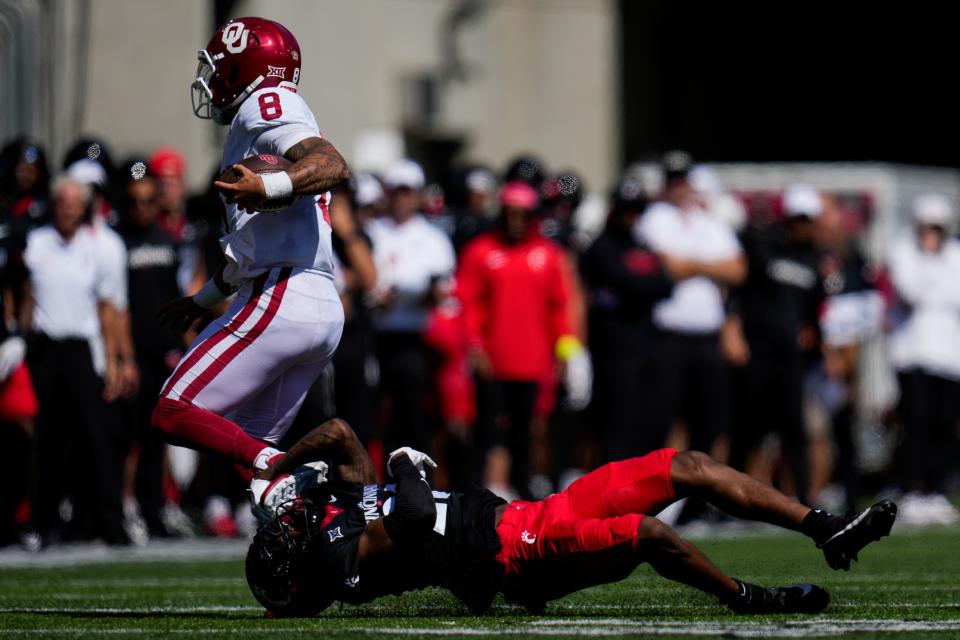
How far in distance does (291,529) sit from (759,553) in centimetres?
400

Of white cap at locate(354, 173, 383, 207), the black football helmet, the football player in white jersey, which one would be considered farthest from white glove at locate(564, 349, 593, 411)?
the black football helmet

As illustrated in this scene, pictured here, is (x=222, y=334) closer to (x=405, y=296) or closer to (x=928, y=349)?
(x=405, y=296)

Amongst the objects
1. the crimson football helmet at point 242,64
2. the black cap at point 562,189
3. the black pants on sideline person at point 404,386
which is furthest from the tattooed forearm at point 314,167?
the black cap at point 562,189

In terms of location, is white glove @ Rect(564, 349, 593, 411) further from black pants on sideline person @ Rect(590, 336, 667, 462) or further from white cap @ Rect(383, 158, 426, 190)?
white cap @ Rect(383, 158, 426, 190)

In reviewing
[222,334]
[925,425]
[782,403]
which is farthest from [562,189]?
[222,334]

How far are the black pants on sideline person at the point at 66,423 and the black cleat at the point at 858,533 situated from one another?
20.3 feet

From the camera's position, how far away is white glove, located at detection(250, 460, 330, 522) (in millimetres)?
6816

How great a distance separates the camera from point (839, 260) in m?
16.0

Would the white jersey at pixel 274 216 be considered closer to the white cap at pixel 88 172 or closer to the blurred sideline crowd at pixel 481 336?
the blurred sideline crowd at pixel 481 336

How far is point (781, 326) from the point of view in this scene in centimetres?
1384

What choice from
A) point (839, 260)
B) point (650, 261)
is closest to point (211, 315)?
point (650, 261)

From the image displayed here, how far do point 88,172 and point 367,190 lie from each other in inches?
88.3

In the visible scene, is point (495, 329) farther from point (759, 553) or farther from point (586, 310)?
point (759, 553)

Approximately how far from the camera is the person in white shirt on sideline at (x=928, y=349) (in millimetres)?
14422
